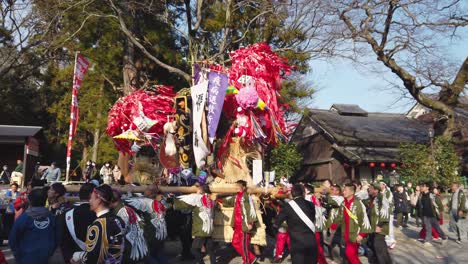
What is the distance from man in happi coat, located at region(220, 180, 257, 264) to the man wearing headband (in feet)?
14.4

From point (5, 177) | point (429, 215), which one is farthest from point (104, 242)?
point (5, 177)

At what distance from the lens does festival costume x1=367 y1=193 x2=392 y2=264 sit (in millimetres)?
7570

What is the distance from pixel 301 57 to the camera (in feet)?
53.2

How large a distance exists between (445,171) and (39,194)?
19.6 m

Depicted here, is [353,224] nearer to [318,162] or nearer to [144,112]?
[144,112]

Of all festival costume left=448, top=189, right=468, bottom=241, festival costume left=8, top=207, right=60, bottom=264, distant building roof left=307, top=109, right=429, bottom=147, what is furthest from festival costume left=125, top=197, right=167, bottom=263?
distant building roof left=307, top=109, right=429, bottom=147

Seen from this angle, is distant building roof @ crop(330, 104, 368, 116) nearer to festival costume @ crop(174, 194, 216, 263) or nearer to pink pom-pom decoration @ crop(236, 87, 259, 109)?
pink pom-pom decoration @ crop(236, 87, 259, 109)

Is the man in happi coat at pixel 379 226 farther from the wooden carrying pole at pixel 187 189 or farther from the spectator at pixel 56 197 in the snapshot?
the spectator at pixel 56 197

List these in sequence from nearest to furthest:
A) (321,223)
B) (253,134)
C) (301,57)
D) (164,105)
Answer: (321,223), (253,134), (164,105), (301,57)

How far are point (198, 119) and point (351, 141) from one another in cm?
1895

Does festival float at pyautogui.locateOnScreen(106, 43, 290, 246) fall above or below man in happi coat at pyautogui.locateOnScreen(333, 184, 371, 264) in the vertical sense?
above

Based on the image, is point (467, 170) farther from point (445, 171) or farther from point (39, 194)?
point (39, 194)

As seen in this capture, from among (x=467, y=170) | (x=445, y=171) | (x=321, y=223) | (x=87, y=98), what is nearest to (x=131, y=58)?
(x=87, y=98)

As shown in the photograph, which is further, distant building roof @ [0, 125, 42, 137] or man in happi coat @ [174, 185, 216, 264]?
distant building roof @ [0, 125, 42, 137]
